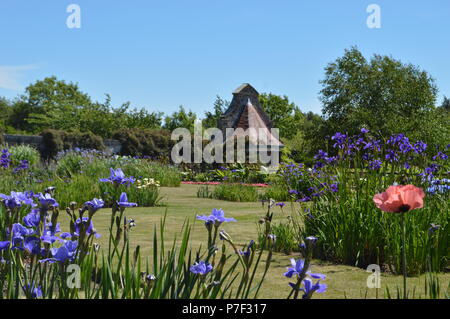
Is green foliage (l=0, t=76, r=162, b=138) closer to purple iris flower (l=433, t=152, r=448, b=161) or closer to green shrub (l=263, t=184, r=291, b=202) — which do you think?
green shrub (l=263, t=184, r=291, b=202)

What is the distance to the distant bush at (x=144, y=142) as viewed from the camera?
30.5 m

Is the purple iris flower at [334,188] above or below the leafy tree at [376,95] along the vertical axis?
below

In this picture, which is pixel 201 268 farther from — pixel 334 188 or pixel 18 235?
pixel 334 188

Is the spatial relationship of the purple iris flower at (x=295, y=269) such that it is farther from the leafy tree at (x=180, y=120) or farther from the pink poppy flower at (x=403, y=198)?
the leafy tree at (x=180, y=120)

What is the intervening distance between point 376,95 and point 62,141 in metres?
23.0

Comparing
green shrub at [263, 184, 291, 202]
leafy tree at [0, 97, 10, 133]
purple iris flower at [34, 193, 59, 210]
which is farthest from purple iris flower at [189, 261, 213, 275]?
leafy tree at [0, 97, 10, 133]

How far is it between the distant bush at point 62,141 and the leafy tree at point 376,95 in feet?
58.7

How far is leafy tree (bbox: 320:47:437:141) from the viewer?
3500 cm

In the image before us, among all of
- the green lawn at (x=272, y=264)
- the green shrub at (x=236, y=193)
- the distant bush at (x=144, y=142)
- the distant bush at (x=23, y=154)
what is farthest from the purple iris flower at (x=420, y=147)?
the distant bush at (x=144, y=142)

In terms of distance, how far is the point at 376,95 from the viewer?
36.3 meters

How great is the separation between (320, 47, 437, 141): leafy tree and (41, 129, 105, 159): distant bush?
17890mm

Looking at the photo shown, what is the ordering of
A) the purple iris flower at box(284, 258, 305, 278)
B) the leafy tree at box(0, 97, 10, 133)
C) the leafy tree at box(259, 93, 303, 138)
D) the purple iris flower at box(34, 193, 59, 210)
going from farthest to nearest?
the leafy tree at box(0, 97, 10, 133), the leafy tree at box(259, 93, 303, 138), the purple iris flower at box(34, 193, 59, 210), the purple iris flower at box(284, 258, 305, 278)

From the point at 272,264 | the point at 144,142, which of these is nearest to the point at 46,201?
the point at 272,264
